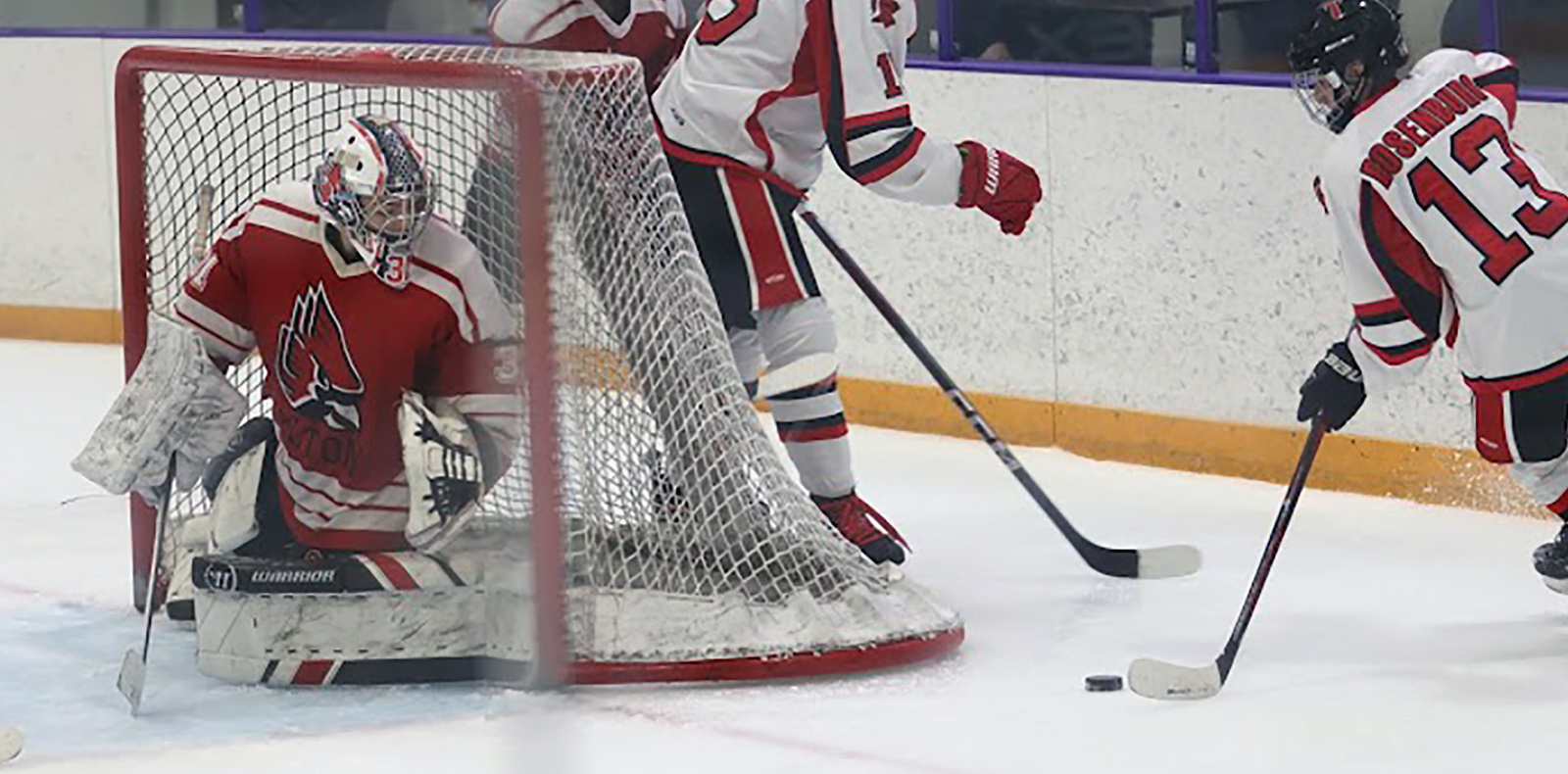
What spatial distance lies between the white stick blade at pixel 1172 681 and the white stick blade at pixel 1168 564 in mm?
792

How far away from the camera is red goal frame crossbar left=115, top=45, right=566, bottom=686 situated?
147 inches

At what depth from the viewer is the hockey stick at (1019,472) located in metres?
4.61

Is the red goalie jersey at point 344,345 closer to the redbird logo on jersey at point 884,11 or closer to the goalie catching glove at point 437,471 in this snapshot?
the goalie catching glove at point 437,471

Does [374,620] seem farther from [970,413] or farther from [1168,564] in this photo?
[1168,564]

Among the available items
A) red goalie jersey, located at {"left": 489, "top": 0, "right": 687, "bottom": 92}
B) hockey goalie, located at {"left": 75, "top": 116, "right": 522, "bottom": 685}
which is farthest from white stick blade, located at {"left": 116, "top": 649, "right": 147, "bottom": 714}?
red goalie jersey, located at {"left": 489, "top": 0, "right": 687, "bottom": 92}

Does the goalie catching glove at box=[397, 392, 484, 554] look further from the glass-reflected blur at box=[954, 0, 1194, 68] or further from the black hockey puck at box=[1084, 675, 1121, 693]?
the glass-reflected blur at box=[954, 0, 1194, 68]

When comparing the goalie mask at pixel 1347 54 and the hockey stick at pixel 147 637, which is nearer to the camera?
the hockey stick at pixel 147 637

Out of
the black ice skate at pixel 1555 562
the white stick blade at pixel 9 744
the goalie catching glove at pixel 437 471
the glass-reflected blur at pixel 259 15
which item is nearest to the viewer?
the white stick blade at pixel 9 744

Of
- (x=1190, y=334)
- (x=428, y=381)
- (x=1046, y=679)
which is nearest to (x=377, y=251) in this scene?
(x=428, y=381)

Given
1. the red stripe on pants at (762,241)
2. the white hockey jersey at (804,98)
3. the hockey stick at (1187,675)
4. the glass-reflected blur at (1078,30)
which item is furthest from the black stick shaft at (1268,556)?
the glass-reflected blur at (1078,30)

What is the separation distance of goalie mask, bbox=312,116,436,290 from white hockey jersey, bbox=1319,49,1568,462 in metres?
1.16

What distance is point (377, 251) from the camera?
386 cm

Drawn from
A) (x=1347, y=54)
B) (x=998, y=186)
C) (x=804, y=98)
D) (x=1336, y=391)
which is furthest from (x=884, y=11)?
(x=1336, y=391)

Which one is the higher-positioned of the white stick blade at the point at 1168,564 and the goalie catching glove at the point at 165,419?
the goalie catching glove at the point at 165,419
